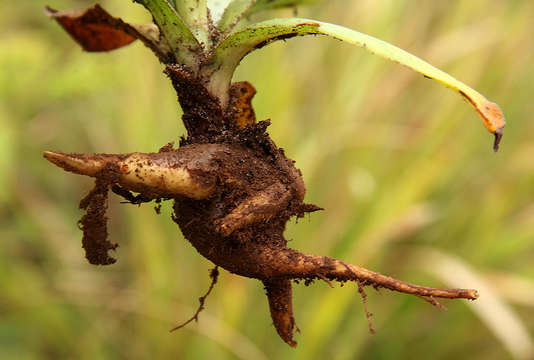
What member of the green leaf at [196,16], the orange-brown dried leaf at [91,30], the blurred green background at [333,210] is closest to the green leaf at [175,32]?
the green leaf at [196,16]

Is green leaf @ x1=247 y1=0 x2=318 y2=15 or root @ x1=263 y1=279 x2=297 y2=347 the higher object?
green leaf @ x1=247 y1=0 x2=318 y2=15

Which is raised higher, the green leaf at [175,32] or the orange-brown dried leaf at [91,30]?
the green leaf at [175,32]

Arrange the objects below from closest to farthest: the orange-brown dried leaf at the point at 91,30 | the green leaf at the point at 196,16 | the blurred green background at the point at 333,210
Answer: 1. the green leaf at the point at 196,16
2. the orange-brown dried leaf at the point at 91,30
3. the blurred green background at the point at 333,210

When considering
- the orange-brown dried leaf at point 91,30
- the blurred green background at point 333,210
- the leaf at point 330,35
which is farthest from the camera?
the blurred green background at point 333,210

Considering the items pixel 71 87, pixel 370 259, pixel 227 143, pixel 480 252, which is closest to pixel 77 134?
pixel 71 87

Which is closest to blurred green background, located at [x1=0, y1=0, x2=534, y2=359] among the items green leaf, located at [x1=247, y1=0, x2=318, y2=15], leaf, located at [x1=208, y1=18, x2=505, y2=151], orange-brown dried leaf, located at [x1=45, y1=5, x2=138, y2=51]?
orange-brown dried leaf, located at [x1=45, y1=5, x2=138, y2=51]

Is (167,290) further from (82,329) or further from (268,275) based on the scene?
(268,275)

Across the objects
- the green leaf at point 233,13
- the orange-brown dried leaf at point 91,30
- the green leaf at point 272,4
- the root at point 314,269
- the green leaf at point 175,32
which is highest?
the green leaf at point 272,4

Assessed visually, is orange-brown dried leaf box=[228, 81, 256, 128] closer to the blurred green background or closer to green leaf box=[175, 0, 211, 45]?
green leaf box=[175, 0, 211, 45]

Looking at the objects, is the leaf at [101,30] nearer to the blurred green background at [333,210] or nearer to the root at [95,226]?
the root at [95,226]
